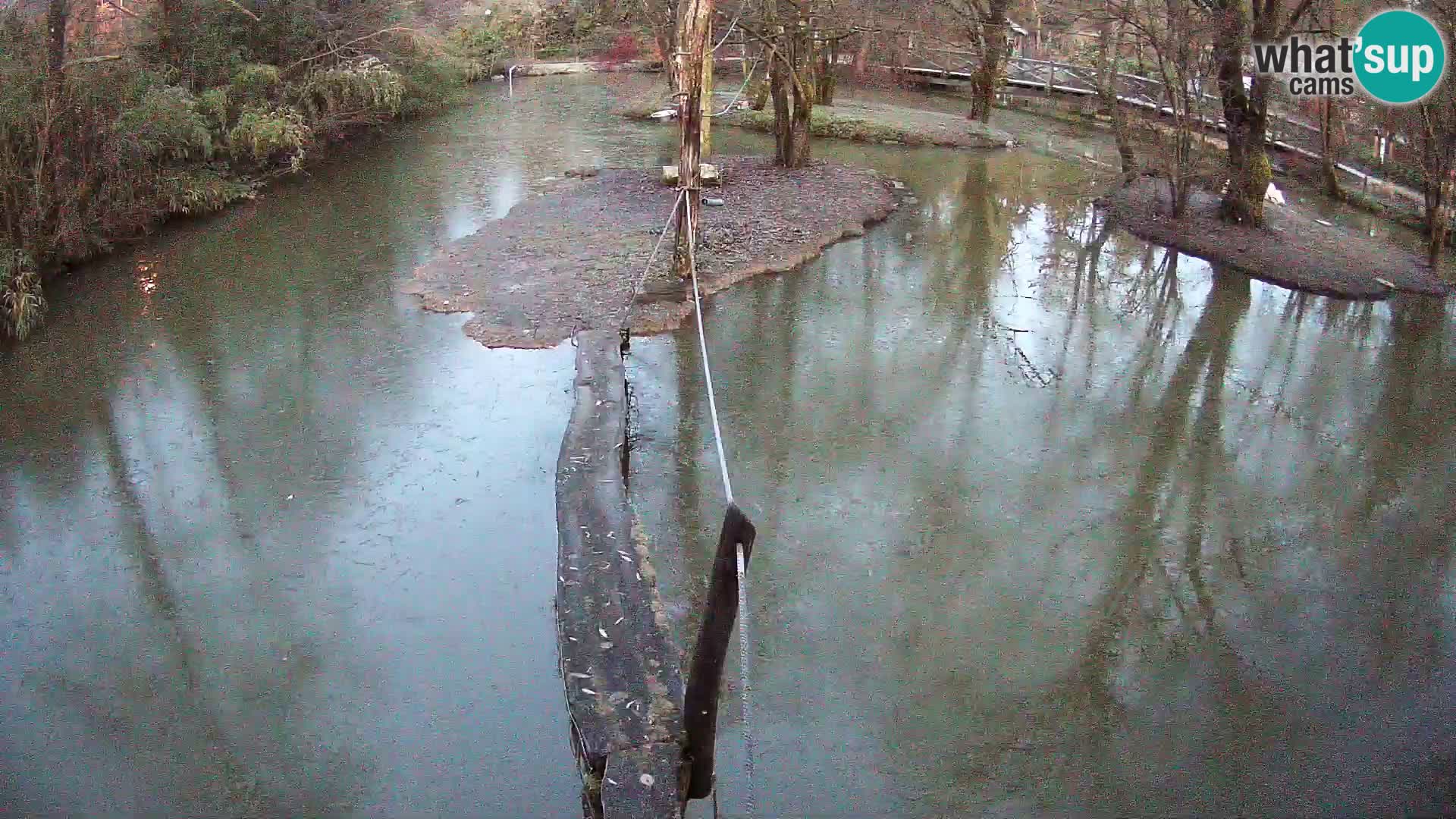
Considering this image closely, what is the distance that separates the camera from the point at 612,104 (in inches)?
836

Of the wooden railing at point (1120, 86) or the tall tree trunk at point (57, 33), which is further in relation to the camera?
the wooden railing at point (1120, 86)

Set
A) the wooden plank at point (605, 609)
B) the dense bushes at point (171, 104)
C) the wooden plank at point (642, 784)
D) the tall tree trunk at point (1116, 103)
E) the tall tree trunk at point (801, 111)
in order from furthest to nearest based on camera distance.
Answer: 1. the tall tree trunk at point (801, 111)
2. the tall tree trunk at point (1116, 103)
3. the dense bushes at point (171, 104)
4. the wooden plank at point (605, 609)
5. the wooden plank at point (642, 784)

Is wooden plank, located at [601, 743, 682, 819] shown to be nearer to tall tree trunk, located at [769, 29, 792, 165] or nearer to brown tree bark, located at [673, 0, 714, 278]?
brown tree bark, located at [673, 0, 714, 278]

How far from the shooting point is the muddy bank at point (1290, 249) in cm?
1077

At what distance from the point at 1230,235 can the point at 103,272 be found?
11529mm

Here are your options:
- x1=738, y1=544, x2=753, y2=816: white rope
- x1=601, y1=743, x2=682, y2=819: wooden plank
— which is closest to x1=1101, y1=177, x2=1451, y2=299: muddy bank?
x1=738, y1=544, x2=753, y2=816: white rope

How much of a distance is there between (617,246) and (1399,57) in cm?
797

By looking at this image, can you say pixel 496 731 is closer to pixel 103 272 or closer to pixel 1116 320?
pixel 1116 320

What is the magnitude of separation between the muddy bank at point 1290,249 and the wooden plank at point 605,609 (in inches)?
288

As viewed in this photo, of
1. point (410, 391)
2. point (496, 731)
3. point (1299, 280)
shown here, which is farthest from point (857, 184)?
point (496, 731)

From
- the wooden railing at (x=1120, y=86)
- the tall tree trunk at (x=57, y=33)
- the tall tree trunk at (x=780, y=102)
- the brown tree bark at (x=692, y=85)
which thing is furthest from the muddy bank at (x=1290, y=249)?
the tall tree trunk at (x=57, y=33)

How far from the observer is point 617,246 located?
37.7 ft

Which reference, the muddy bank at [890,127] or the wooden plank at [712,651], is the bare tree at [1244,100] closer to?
the muddy bank at [890,127]

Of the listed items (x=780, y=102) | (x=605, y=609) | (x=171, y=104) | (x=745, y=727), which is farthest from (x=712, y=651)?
(x=780, y=102)
